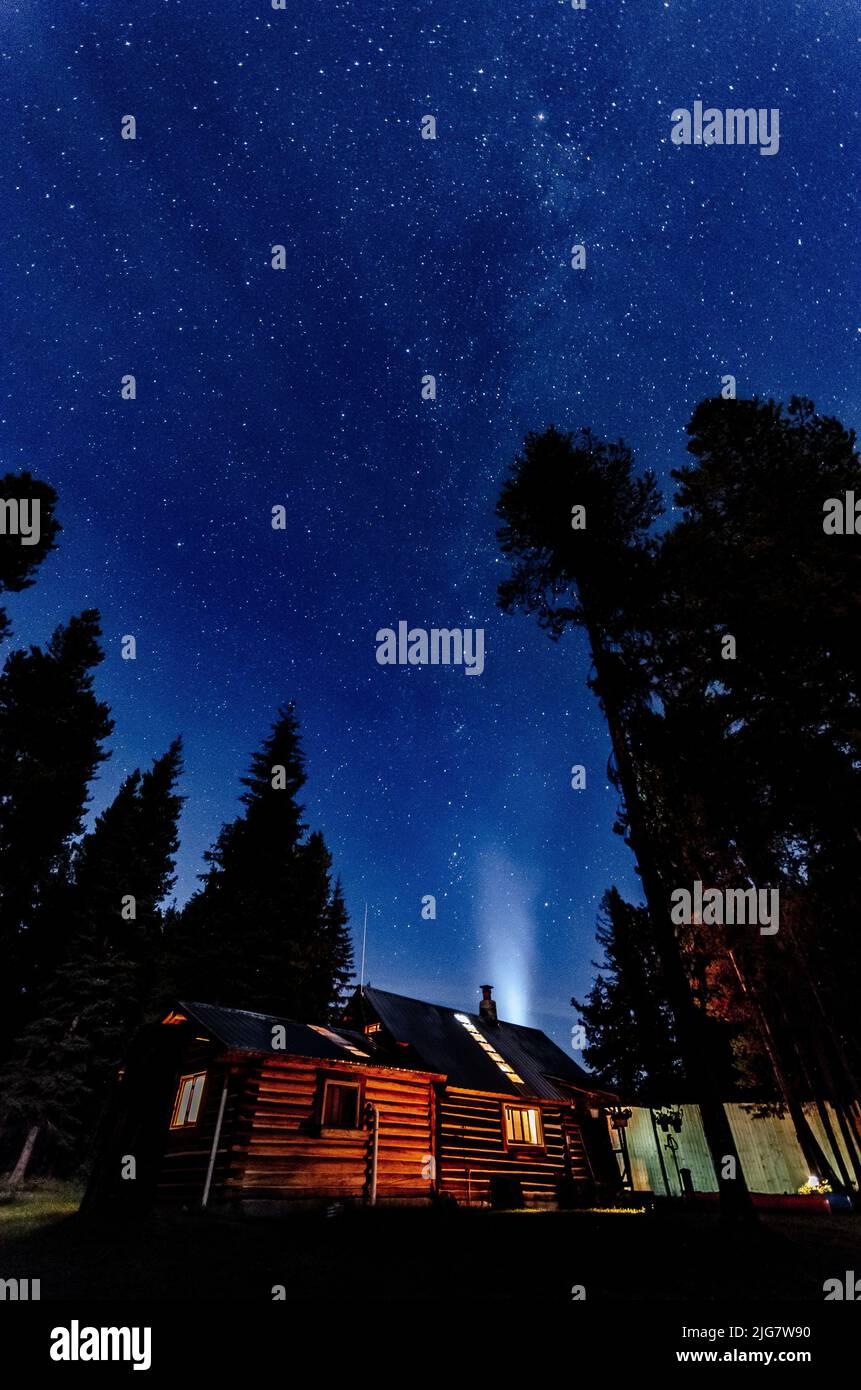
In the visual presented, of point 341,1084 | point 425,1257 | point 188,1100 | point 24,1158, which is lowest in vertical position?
point 24,1158

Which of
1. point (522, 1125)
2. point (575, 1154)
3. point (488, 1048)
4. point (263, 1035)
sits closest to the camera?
point (263, 1035)

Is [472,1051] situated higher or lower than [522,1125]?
higher

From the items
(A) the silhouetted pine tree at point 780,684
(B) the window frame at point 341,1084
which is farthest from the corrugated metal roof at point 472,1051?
(A) the silhouetted pine tree at point 780,684

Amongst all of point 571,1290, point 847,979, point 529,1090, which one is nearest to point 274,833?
point 529,1090

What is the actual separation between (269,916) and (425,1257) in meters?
23.4

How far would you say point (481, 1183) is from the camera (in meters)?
18.9

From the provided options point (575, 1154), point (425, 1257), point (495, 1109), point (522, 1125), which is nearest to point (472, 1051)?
point (495, 1109)

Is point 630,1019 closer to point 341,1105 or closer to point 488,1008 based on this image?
point 488,1008

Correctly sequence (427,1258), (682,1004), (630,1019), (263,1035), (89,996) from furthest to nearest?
(630,1019) → (89,996) → (263,1035) → (682,1004) → (427,1258)

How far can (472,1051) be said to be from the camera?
22406 millimetres

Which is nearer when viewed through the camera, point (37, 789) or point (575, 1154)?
point (575, 1154)
